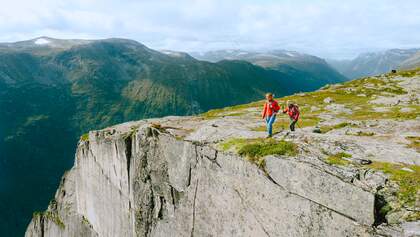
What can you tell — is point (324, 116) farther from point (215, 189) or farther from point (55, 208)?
point (55, 208)

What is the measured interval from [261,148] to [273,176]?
2.45m

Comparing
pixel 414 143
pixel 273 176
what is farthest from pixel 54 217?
pixel 414 143

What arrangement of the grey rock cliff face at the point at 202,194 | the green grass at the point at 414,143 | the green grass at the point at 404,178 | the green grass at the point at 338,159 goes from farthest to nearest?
the green grass at the point at 414,143 → the green grass at the point at 338,159 → the grey rock cliff face at the point at 202,194 → the green grass at the point at 404,178

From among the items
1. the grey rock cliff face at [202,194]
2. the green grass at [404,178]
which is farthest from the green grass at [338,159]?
the grey rock cliff face at [202,194]

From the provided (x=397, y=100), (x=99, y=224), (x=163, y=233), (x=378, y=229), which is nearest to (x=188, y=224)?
(x=163, y=233)

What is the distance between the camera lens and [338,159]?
2105cm

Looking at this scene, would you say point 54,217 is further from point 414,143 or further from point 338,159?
point 414,143

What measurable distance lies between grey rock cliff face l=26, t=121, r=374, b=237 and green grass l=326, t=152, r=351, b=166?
5.29 feet

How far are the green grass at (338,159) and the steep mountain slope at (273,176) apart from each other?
0.06 m

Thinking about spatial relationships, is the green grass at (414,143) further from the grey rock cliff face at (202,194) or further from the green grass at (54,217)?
the green grass at (54,217)

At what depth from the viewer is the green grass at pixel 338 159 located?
67.2 feet

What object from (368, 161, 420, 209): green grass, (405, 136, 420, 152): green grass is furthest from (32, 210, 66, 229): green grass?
(368, 161, 420, 209): green grass

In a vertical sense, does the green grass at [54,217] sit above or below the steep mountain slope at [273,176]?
below

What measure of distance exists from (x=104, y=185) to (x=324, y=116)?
30.6 m
